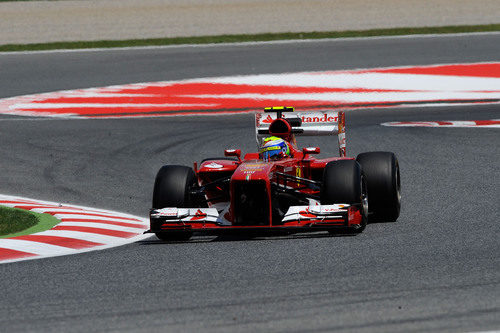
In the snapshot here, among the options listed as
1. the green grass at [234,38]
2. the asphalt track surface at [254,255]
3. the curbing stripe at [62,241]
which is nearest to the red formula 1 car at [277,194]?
the asphalt track surface at [254,255]

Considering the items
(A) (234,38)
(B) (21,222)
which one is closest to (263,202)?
(B) (21,222)

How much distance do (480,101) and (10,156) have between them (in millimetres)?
8688

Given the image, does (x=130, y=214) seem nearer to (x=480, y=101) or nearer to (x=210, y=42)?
(x=480, y=101)

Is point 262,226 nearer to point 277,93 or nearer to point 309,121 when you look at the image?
point 309,121

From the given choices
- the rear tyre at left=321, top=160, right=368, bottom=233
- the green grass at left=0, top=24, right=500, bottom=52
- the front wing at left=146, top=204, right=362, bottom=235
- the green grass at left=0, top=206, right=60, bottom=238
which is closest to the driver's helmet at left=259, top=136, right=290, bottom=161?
the rear tyre at left=321, top=160, right=368, bottom=233

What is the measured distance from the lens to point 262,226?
10.2m

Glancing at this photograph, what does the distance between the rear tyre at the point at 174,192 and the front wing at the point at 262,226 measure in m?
0.17

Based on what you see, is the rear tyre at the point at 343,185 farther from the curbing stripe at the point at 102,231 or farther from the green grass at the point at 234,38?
the green grass at the point at 234,38

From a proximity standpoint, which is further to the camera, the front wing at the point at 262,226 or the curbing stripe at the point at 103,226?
the curbing stripe at the point at 103,226

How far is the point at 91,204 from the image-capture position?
1291 centimetres

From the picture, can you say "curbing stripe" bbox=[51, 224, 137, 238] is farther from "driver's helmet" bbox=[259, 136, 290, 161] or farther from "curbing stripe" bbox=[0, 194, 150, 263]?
"driver's helmet" bbox=[259, 136, 290, 161]

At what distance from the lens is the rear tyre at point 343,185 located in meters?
10.3

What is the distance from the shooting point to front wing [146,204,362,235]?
397 inches

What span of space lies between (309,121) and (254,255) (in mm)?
3102
